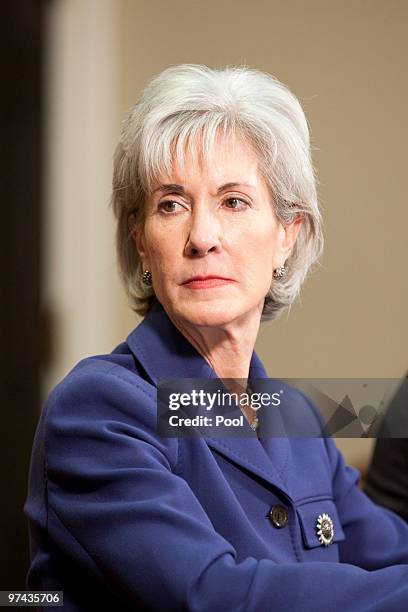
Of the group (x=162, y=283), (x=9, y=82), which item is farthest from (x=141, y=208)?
(x=9, y=82)

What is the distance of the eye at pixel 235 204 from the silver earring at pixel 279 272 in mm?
136

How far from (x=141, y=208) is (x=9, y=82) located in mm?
789

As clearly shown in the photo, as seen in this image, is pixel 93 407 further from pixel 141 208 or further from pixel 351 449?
pixel 351 449

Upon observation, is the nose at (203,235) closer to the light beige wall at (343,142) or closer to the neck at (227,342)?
the neck at (227,342)

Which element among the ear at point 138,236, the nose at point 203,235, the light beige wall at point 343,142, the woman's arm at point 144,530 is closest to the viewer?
the woman's arm at point 144,530

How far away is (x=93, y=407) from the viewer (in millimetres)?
1048

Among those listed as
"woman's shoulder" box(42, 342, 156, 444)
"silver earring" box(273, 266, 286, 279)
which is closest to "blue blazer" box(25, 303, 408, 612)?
"woman's shoulder" box(42, 342, 156, 444)

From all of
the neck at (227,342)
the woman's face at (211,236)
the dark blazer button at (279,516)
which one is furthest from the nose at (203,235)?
the dark blazer button at (279,516)

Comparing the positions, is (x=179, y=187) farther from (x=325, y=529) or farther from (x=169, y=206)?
(x=325, y=529)

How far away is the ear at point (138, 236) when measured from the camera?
118 cm

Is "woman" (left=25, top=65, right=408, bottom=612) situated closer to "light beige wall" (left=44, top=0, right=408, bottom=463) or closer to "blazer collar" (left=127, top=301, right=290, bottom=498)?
"blazer collar" (left=127, top=301, right=290, bottom=498)

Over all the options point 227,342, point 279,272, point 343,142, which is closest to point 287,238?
point 279,272

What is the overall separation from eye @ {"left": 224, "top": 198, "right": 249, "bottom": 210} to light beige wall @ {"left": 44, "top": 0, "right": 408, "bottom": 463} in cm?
29

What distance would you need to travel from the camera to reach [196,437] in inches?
42.7
